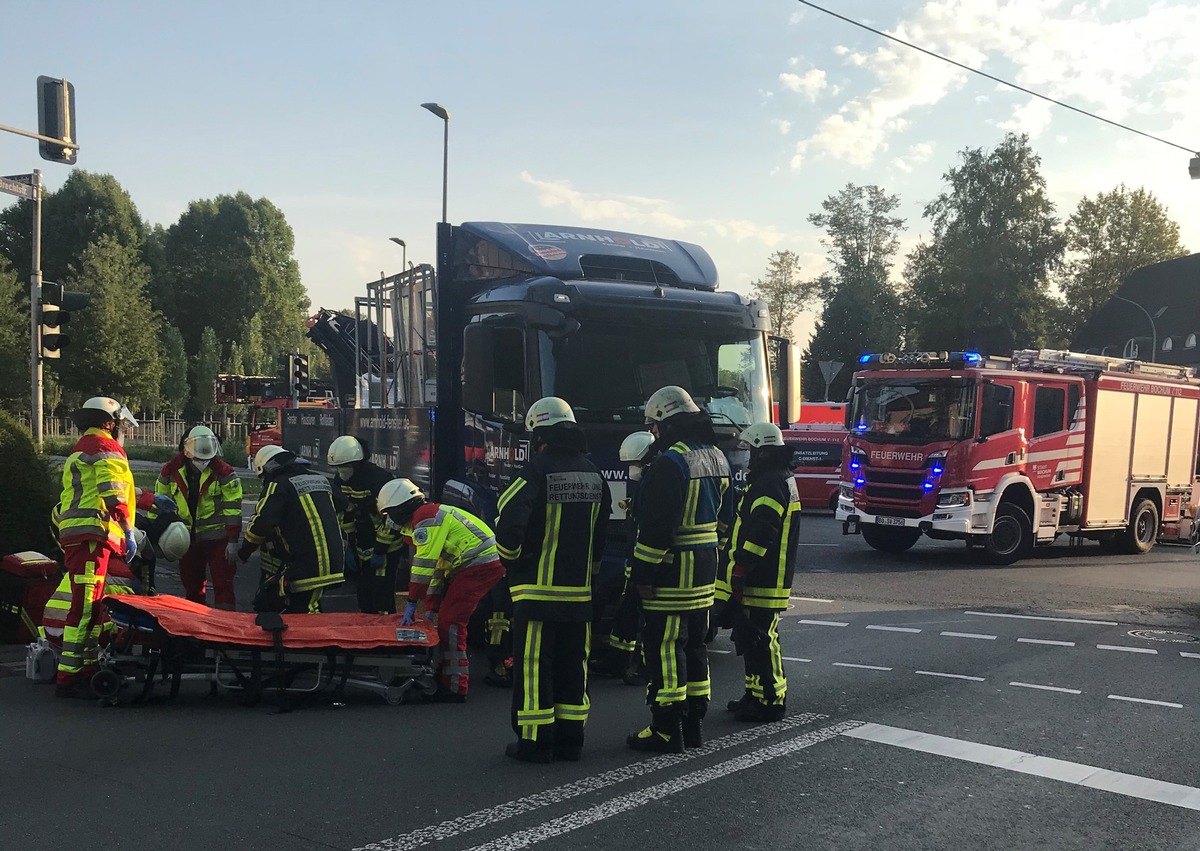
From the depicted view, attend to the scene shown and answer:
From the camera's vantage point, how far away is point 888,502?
15039 mm

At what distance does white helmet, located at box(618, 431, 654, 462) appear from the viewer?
7.15 m

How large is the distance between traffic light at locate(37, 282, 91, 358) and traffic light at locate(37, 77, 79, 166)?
5.28 feet

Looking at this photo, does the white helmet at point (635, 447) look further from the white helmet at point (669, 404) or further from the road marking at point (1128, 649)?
the road marking at point (1128, 649)

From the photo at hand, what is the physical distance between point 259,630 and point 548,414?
2.39 metres

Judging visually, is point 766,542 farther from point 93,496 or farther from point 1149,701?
point 93,496

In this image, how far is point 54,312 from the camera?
500 inches

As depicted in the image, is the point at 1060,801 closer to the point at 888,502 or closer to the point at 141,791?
the point at 141,791

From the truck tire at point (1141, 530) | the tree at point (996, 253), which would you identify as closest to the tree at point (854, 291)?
the tree at point (996, 253)

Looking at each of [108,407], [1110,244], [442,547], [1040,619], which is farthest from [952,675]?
[1110,244]

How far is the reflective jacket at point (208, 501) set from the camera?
855cm

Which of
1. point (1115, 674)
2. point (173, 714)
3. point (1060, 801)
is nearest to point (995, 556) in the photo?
point (1115, 674)

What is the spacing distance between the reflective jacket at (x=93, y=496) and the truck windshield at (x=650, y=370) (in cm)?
292

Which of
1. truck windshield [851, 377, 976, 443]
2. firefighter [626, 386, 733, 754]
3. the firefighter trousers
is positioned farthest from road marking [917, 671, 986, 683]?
truck windshield [851, 377, 976, 443]

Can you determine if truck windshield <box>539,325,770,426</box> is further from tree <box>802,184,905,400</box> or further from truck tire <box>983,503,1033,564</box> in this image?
tree <box>802,184,905,400</box>
